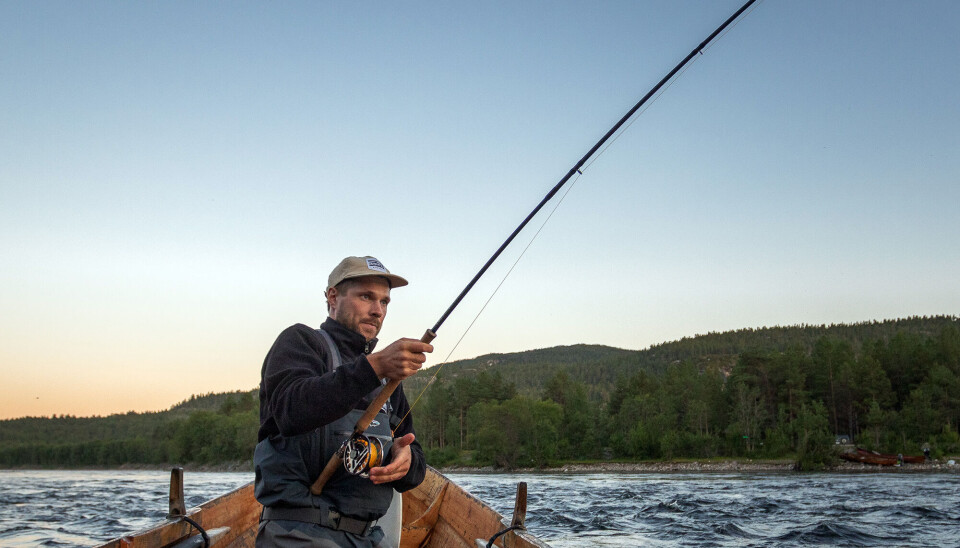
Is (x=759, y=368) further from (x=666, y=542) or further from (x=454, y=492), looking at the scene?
(x=454, y=492)

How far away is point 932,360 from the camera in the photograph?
91.8m

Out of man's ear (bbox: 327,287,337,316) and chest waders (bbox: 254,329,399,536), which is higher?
man's ear (bbox: 327,287,337,316)

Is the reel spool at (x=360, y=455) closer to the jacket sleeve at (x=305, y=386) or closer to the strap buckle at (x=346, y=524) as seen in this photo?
the strap buckle at (x=346, y=524)

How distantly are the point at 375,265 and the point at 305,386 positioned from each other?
792 millimetres

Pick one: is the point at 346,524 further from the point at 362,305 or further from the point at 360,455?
the point at 362,305

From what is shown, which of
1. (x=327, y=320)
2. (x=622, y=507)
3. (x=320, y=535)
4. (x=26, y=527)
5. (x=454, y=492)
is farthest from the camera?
(x=622, y=507)

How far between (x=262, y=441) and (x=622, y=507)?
25.7 m

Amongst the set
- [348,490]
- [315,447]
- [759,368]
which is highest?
[759,368]

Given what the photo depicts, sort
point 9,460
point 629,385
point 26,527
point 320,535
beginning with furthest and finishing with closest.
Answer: point 9,460 → point 629,385 → point 26,527 → point 320,535

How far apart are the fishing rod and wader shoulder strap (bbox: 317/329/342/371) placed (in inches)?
8.8

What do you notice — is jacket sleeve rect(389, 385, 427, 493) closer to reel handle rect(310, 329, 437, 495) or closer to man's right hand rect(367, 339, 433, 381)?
reel handle rect(310, 329, 437, 495)

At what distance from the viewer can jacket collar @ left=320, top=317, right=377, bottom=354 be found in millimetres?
3029

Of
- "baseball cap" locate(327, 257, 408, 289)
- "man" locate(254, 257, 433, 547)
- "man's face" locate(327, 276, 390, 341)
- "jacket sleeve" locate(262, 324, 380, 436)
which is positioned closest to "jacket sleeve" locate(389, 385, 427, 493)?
"man" locate(254, 257, 433, 547)

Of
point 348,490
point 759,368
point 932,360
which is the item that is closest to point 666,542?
point 348,490
